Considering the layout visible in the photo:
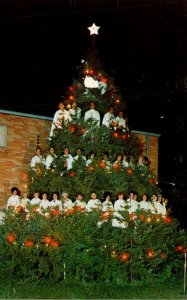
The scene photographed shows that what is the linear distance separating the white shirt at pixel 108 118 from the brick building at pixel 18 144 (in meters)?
1.75

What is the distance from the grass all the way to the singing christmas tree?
4.67 meters

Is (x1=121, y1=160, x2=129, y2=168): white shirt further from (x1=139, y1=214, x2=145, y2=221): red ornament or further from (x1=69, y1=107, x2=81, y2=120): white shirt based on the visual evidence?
(x1=139, y1=214, x2=145, y2=221): red ornament

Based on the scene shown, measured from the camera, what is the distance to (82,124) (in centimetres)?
1817

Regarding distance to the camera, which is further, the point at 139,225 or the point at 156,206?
the point at 156,206

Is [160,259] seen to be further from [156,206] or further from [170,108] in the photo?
[170,108]

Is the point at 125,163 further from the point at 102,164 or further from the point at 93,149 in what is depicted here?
the point at 93,149

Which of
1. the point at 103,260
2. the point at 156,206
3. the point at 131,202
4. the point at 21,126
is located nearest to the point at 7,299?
the point at 103,260

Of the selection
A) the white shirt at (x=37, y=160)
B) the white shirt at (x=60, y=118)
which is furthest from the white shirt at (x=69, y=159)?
the white shirt at (x=60, y=118)

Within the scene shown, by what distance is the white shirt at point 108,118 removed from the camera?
18.9 m

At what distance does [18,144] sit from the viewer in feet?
64.4

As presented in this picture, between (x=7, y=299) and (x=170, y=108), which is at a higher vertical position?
(x=170, y=108)

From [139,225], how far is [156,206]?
16.4ft

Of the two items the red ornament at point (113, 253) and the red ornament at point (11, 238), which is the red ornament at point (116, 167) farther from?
the red ornament at point (11, 238)

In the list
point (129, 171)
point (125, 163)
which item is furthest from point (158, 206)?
point (129, 171)
